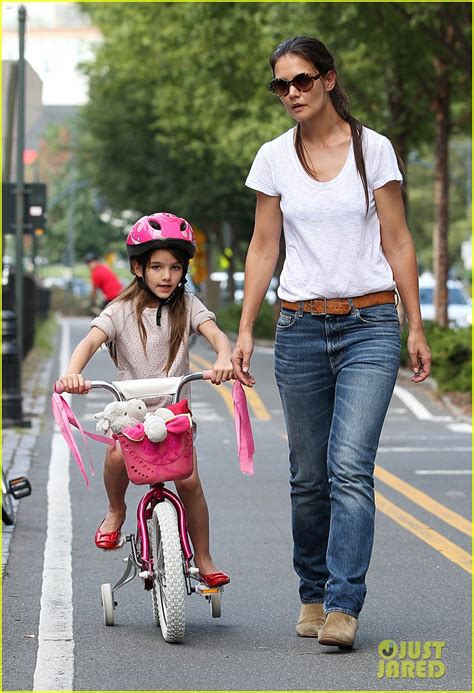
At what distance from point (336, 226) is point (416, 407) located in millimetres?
13104

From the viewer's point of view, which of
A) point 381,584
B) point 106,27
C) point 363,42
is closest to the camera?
point 381,584

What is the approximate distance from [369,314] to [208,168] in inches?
1546

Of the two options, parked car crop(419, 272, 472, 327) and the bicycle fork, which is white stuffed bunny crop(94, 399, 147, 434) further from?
parked car crop(419, 272, 472, 327)

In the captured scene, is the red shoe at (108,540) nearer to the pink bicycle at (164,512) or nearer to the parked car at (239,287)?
the pink bicycle at (164,512)

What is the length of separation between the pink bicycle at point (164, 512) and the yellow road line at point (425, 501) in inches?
132

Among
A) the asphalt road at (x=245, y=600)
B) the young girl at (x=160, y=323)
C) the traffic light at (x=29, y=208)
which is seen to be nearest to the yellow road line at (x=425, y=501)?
the asphalt road at (x=245, y=600)

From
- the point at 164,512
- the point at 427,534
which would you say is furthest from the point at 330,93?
the point at 427,534

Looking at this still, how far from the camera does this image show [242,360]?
6.06 m

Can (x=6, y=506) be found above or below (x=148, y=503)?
below

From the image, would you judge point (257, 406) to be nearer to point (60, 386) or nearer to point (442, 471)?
point (442, 471)

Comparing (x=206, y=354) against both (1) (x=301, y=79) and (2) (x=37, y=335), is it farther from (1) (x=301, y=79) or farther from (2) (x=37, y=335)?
(1) (x=301, y=79)

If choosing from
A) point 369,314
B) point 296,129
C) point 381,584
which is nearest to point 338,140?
point 296,129

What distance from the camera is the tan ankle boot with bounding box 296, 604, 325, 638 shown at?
6.28m

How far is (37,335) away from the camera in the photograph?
3656 cm
